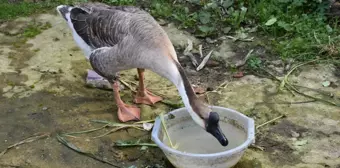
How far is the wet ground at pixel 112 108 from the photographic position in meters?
3.90

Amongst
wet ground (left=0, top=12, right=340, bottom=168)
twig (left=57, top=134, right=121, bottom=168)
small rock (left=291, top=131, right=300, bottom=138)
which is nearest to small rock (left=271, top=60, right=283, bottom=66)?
wet ground (left=0, top=12, right=340, bottom=168)

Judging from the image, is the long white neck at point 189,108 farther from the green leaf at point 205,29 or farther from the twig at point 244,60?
the green leaf at point 205,29

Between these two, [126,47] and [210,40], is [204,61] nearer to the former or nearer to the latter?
[210,40]

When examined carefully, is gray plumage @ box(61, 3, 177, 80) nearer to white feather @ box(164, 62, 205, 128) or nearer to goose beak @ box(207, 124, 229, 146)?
white feather @ box(164, 62, 205, 128)

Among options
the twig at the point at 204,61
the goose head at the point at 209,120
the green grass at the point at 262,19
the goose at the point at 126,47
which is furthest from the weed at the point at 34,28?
the goose head at the point at 209,120

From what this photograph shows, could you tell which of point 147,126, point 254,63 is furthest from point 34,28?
point 254,63

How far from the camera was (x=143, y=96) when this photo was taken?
457cm

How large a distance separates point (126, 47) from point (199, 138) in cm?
86

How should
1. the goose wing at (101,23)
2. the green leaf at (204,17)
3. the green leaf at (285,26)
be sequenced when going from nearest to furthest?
the goose wing at (101,23) < the green leaf at (285,26) < the green leaf at (204,17)

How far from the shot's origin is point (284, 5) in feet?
19.3

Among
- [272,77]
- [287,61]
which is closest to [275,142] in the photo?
[272,77]

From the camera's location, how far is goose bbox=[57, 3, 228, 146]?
391 cm

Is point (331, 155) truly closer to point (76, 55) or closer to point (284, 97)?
point (284, 97)

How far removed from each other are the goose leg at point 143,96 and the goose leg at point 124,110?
13 centimetres
